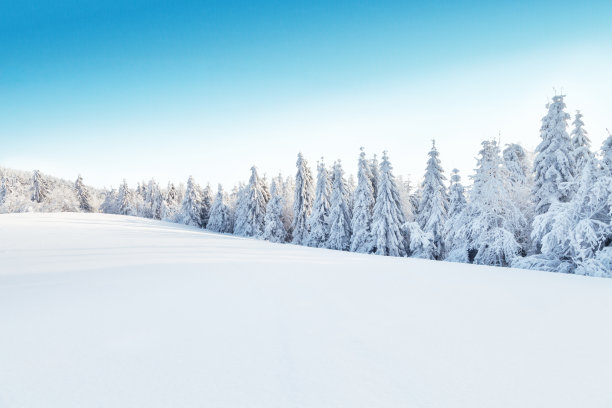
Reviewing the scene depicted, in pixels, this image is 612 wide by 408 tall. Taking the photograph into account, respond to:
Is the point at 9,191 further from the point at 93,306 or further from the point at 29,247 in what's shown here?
the point at 93,306

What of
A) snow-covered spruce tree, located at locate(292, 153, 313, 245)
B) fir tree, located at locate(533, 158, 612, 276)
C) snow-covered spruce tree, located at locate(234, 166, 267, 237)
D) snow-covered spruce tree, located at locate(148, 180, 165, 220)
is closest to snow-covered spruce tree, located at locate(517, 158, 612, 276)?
fir tree, located at locate(533, 158, 612, 276)

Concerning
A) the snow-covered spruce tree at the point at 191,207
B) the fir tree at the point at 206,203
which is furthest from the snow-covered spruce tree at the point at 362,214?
the fir tree at the point at 206,203

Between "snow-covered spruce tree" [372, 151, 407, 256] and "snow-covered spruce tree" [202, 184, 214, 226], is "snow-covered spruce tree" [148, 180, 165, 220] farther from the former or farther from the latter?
"snow-covered spruce tree" [372, 151, 407, 256]

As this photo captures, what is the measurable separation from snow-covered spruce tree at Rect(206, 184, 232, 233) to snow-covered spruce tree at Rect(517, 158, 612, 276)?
132ft

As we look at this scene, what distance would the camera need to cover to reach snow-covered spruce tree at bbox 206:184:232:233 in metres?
45.1

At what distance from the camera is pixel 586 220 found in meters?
9.55

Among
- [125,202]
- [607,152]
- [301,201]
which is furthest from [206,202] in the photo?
[607,152]

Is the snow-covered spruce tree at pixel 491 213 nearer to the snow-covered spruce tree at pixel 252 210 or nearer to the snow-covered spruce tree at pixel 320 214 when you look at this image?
the snow-covered spruce tree at pixel 320 214

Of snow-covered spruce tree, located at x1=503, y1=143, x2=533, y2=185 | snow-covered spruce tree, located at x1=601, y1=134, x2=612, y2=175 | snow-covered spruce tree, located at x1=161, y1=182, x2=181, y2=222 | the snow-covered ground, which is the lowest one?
the snow-covered ground

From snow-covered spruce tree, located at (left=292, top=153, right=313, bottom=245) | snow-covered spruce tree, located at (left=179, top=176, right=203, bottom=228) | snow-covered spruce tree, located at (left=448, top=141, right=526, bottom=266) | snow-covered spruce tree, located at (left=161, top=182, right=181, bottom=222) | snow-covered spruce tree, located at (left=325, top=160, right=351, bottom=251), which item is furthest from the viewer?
snow-covered spruce tree, located at (left=161, top=182, right=181, bottom=222)

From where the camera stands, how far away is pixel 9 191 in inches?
2255

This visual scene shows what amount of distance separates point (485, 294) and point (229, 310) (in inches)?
164

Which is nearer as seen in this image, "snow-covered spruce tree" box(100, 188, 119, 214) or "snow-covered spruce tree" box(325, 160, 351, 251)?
"snow-covered spruce tree" box(325, 160, 351, 251)

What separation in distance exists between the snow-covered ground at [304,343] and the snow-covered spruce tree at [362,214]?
21.2m
